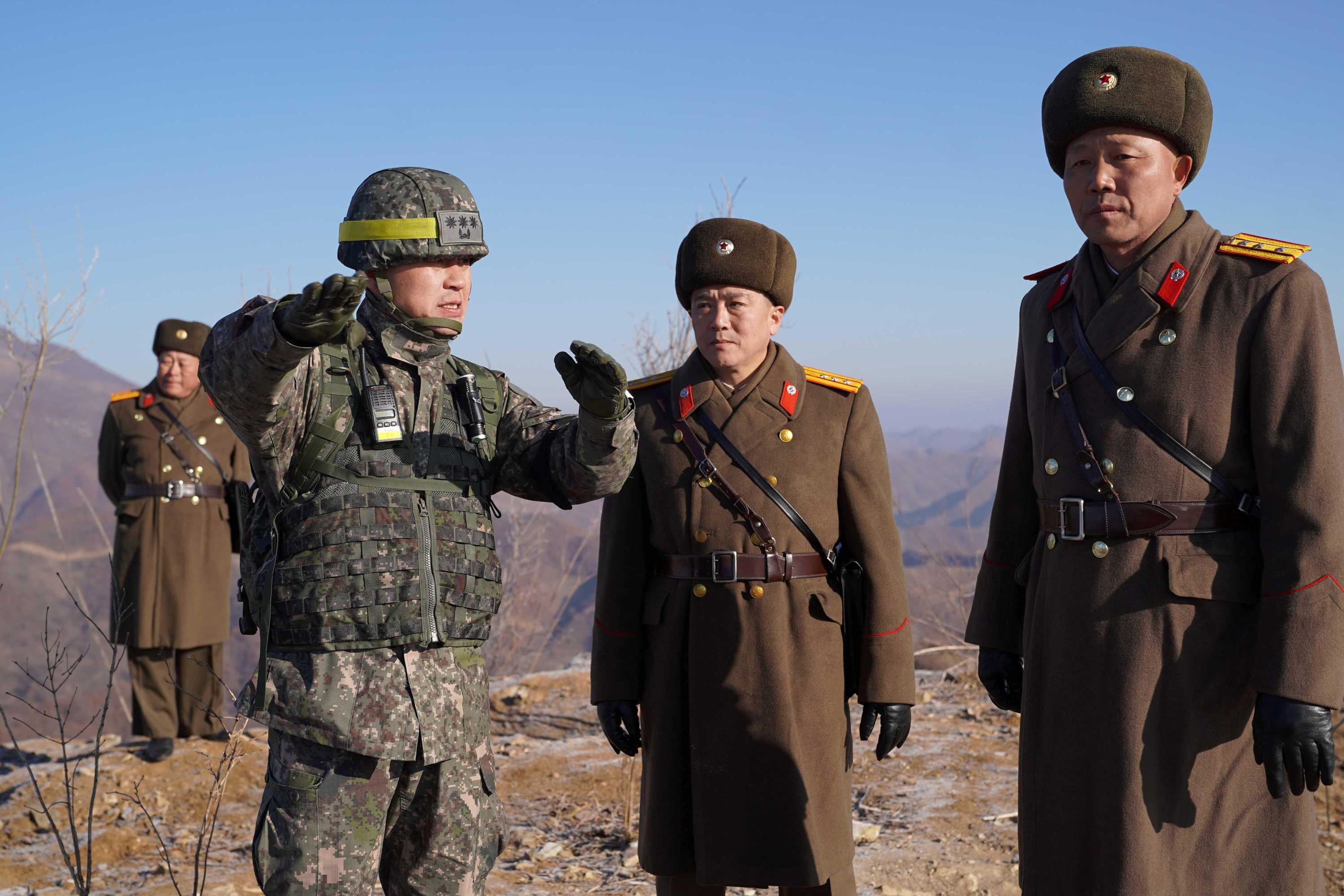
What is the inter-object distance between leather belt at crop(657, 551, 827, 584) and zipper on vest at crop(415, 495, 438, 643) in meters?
0.94

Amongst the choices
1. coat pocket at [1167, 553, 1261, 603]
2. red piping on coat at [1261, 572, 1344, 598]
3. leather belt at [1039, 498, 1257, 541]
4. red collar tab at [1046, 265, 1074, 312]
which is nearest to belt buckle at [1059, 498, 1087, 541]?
leather belt at [1039, 498, 1257, 541]

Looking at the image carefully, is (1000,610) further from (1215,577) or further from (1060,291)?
(1060,291)

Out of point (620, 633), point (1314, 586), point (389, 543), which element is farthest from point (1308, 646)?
point (389, 543)

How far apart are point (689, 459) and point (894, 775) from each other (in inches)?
126

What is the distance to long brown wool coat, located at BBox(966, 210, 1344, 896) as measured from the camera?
2447 mm

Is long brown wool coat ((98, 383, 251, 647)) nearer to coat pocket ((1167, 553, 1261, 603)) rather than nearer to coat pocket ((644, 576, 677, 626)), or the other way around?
coat pocket ((644, 576, 677, 626))

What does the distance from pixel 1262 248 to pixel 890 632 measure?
147cm

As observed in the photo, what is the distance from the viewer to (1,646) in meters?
43.8

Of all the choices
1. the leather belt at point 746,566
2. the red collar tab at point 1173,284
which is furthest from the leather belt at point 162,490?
the red collar tab at point 1173,284

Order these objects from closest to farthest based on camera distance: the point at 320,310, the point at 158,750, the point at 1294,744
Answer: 1. the point at 320,310
2. the point at 1294,744
3. the point at 158,750

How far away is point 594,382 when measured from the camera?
2.64m

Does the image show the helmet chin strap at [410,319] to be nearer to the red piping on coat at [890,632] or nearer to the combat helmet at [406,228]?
the combat helmet at [406,228]

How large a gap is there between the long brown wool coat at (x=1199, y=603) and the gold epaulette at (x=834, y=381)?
0.99m

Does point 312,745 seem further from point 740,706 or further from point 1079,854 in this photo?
point 1079,854
